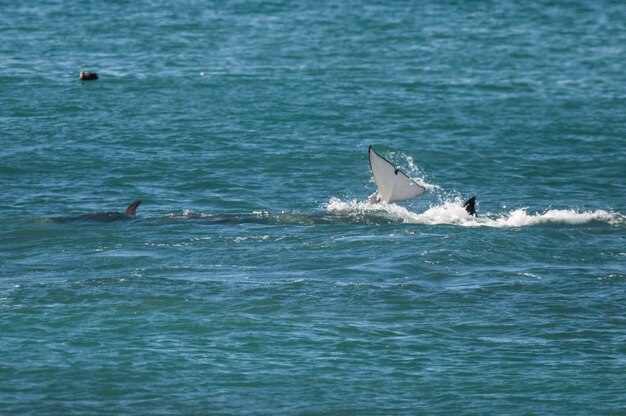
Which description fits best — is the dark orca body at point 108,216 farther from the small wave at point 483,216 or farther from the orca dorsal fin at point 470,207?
the orca dorsal fin at point 470,207

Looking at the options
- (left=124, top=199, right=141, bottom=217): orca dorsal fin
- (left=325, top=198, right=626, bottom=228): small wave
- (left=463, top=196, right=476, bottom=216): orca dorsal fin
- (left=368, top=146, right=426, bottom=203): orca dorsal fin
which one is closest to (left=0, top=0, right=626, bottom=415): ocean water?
(left=325, top=198, right=626, bottom=228): small wave

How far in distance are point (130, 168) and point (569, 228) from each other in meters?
13.1

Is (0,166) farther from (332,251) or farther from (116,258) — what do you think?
(332,251)

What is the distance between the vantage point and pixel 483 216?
32250 mm

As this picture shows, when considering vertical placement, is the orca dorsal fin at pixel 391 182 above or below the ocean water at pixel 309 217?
above

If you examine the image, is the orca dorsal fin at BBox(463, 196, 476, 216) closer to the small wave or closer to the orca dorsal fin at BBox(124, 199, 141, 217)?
the small wave

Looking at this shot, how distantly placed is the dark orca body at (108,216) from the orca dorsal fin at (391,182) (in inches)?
230

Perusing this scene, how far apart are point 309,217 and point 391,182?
7.47 ft

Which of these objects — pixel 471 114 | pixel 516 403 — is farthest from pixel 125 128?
pixel 516 403

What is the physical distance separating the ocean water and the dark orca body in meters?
0.23

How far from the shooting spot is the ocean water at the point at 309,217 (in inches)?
866

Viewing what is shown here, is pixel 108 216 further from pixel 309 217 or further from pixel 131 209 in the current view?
pixel 309 217

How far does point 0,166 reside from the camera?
3700cm

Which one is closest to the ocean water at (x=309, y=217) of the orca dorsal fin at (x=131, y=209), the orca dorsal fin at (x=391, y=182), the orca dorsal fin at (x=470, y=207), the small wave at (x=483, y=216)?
the small wave at (x=483, y=216)
